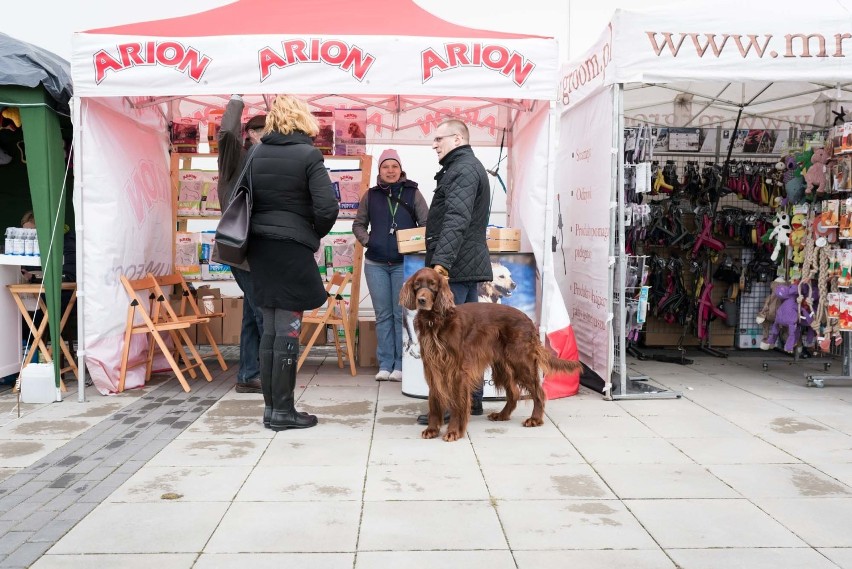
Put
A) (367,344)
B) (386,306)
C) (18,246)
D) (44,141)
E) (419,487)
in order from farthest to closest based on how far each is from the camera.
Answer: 1. (367,344)
2. (386,306)
3. (18,246)
4. (44,141)
5. (419,487)

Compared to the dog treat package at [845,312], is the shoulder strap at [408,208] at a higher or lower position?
higher

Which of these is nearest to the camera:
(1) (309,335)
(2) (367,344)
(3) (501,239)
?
(3) (501,239)

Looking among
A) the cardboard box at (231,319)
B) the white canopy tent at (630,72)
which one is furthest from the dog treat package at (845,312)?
the cardboard box at (231,319)

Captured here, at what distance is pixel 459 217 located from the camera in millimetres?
4801

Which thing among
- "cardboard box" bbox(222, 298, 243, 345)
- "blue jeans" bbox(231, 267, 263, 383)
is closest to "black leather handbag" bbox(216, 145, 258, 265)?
"blue jeans" bbox(231, 267, 263, 383)

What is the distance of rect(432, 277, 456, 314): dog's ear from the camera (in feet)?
14.7

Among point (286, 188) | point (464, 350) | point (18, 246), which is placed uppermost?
point (286, 188)

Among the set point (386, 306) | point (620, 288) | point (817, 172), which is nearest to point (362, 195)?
point (386, 306)

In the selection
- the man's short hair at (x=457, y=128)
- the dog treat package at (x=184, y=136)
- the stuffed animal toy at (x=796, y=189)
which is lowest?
the stuffed animal toy at (x=796, y=189)

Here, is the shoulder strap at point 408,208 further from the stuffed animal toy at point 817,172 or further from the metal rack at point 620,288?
the stuffed animal toy at point 817,172

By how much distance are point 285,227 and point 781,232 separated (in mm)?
4823

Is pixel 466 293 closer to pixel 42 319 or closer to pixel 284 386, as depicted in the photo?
pixel 284 386

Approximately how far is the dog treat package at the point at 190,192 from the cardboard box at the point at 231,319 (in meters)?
1.09

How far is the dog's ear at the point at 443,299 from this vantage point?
4.47 m
